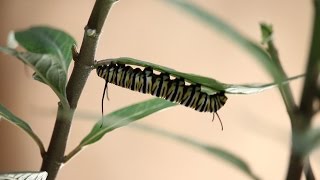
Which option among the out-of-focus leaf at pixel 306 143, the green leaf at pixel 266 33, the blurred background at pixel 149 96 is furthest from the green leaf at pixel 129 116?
the blurred background at pixel 149 96

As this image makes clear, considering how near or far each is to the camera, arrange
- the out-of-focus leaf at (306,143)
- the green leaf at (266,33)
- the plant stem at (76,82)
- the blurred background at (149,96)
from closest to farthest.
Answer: the out-of-focus leaf at (306,143), the green leaf at (266,33), the plant stem at (76,82), the blurred background at (149,96)

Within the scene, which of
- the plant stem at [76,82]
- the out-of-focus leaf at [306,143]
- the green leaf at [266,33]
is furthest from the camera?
the plant stem at [76,82]

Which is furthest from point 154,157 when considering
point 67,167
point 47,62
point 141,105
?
point 47,62

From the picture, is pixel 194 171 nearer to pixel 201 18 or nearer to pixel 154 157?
pixel 154 157

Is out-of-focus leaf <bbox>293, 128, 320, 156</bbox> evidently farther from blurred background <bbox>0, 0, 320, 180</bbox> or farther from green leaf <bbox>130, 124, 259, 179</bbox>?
blurred background <bbox>0, 0, 320, 180</bbox>

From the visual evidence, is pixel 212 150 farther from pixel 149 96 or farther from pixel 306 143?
pixel 149 96

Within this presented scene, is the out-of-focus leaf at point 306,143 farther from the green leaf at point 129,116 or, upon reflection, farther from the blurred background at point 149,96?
the blurred background at point 149,96
